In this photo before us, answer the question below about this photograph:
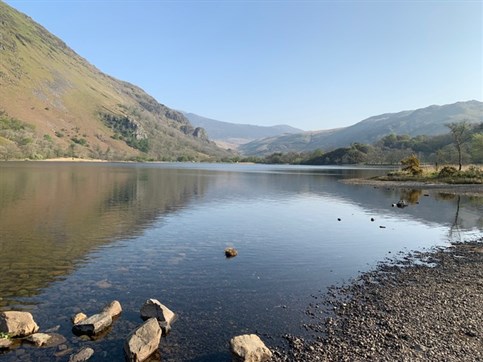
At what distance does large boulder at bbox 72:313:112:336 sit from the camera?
61.6ft

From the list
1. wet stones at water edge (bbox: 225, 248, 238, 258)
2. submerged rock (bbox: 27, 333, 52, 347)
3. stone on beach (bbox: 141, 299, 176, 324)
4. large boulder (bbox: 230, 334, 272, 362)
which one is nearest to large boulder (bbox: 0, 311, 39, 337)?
submerged rock (bbox: 27, 333, 52, 347)

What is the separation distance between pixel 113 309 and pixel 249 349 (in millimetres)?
9269

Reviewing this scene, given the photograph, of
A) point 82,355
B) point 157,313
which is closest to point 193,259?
point 157,313

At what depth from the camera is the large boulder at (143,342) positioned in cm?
1638

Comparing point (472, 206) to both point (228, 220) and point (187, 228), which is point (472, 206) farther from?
point (187, 228)

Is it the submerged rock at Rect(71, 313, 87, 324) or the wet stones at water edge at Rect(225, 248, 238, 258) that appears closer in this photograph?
the submerged rock at Rect(71, 313, 87, 324)

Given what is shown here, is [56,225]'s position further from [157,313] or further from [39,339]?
[157,313]

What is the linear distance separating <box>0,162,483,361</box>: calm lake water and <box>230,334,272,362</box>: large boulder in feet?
4.10

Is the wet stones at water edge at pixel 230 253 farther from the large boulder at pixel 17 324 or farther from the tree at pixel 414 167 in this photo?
the tree at pixel 414 167

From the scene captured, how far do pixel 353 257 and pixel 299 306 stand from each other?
1490 cm

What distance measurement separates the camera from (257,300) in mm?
24516

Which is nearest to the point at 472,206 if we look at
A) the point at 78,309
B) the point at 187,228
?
the point at 187,228

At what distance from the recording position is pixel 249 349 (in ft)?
53.9

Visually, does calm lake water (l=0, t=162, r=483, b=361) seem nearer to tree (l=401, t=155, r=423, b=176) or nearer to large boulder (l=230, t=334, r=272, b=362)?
large boulder (l=230, t=334, r=272, b=362)
